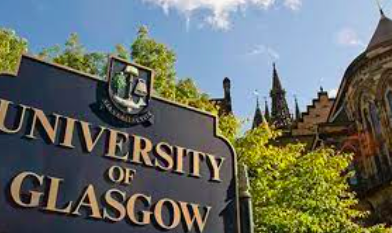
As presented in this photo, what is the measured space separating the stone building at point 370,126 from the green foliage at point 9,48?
65.8 ft

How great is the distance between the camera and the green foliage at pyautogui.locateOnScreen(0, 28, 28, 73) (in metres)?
12.7

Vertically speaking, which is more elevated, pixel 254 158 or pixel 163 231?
pixel 254 158

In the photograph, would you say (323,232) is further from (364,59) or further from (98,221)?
(364,59)

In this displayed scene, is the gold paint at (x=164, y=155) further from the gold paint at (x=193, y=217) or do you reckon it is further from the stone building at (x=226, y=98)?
the stone building at (x=226, y=98)

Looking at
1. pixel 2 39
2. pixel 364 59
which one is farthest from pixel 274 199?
pixel 364 59

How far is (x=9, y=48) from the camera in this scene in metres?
14.6

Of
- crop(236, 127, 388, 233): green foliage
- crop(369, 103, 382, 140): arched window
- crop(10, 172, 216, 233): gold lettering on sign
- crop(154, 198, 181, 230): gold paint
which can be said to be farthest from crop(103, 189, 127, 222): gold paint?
crop(369, 103, 382, 140): arched window

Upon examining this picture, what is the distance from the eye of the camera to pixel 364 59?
1137 inches

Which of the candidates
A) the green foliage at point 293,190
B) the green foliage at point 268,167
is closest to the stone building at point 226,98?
the green foliage at point 268,167

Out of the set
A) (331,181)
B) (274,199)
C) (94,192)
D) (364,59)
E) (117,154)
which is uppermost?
(364,59)

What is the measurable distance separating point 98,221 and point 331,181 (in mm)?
12404

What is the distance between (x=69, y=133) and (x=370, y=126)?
27985 mm

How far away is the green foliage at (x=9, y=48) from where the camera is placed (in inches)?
501

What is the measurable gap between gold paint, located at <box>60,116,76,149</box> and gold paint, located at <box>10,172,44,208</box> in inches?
13.4
